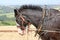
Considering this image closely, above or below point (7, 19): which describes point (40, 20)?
above

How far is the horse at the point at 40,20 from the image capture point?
6.86 metres

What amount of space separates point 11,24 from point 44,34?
25.7ft

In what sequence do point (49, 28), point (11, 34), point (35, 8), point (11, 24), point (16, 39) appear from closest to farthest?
point (49, 28), point (35, 8), point (16, 39), point (11, 34), point (11, 24)

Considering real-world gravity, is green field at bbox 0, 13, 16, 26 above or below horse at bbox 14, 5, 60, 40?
below

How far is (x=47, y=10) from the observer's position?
6977mm

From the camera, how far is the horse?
6.86 m

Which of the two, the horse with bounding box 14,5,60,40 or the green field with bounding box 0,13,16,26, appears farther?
the green field with bounding box 0,13,16,26

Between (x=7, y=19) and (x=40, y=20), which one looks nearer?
(x=40, y=20)

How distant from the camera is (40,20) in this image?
7.00 m

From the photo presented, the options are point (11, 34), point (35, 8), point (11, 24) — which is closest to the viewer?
point (35, 8)

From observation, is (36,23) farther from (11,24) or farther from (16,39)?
(11,24)

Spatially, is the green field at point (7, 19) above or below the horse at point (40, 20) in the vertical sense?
below

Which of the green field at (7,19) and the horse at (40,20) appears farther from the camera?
the green field at (7,19)

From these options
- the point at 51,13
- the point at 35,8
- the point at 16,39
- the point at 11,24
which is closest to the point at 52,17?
the point at 51,13
